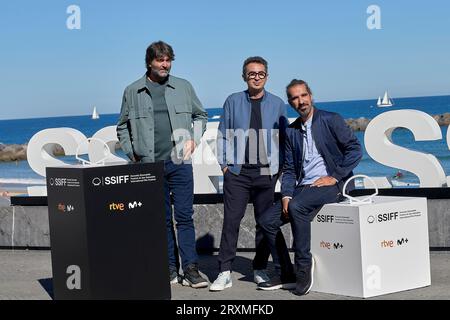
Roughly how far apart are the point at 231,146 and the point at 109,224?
1.35m

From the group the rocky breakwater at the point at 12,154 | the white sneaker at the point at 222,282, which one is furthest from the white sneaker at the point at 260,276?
the rocky breakwater at the point at 12,154

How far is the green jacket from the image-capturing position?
7105 millimetres

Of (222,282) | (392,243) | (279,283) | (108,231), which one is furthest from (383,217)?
(108,231)

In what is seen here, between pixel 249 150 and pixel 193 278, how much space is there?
3.92ft

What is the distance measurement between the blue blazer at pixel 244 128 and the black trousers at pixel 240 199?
3.4 inches

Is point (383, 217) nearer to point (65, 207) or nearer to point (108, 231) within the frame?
point (108, 231)

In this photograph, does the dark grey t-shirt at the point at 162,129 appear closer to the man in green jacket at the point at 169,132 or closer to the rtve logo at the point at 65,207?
the man in green jacket at the point at 169,132

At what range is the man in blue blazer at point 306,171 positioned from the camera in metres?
6.70

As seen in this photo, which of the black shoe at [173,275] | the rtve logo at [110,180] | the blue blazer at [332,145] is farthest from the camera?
the black shoe at [173,275]

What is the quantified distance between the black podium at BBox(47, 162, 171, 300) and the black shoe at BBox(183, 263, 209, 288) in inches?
24.0

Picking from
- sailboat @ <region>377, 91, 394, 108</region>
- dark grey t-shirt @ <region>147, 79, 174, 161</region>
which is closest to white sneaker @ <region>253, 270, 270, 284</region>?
dark grey t-shirt @ <region>147, 79, 174, 161</region>

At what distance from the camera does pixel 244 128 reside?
703 cm
